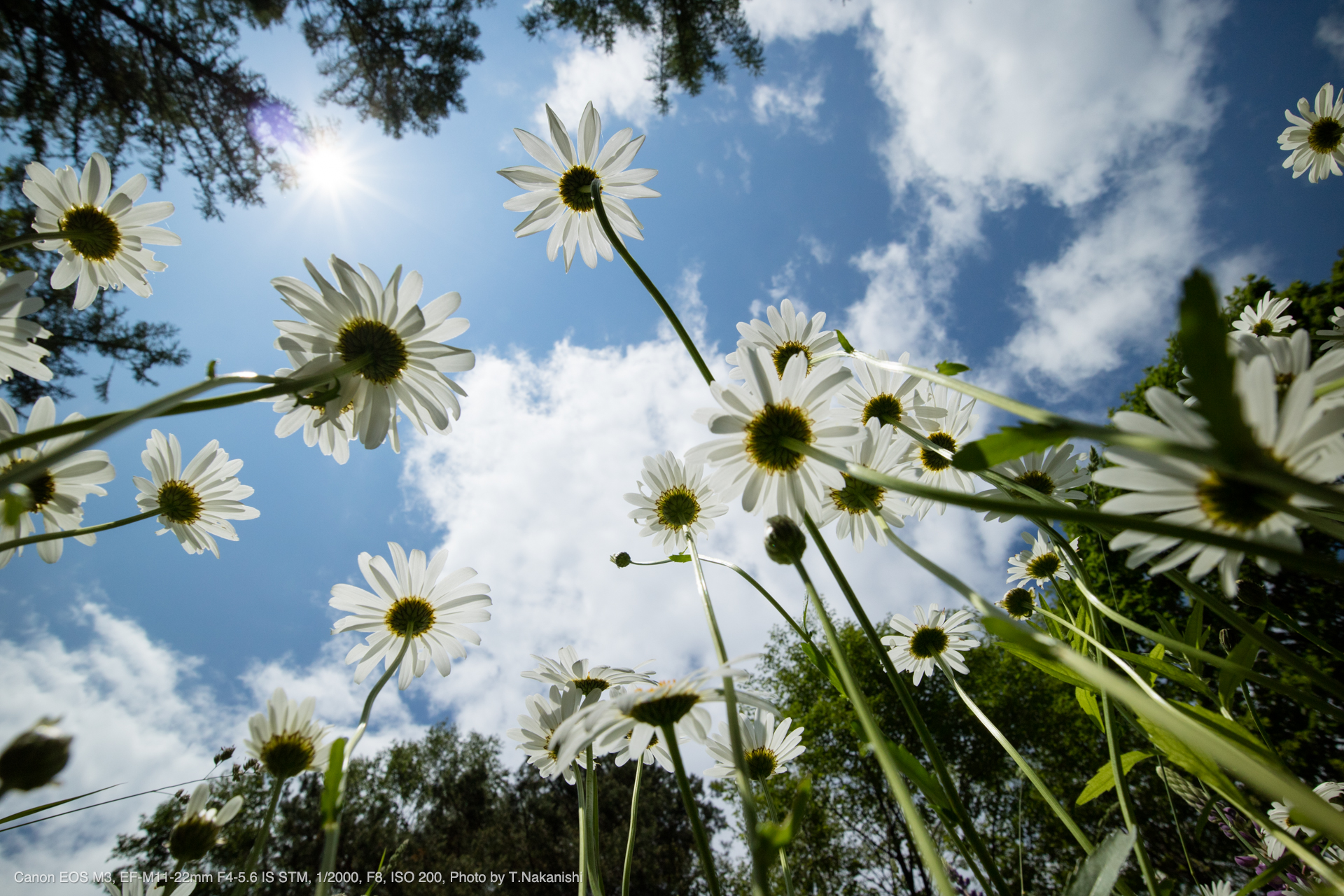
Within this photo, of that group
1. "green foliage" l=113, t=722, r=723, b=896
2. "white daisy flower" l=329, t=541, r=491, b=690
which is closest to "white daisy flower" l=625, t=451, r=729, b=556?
"white daisy flower" l=329, t=541, r=491, b=690

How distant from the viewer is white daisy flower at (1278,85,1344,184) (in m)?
1.85

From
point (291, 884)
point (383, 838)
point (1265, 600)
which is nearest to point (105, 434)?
point (1265, 600)

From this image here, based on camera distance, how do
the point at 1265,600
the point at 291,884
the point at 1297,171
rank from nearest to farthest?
the point at 1265,600
the point at 1297,171
the point at 291,884

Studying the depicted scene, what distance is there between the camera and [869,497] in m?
0.92

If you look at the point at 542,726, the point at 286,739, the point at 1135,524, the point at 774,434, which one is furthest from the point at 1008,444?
the point at 542,726

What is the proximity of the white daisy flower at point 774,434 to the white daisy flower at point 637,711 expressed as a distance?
0.22m

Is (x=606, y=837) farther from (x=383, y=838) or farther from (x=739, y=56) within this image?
(x=739, y=56)

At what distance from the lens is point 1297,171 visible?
186 cm

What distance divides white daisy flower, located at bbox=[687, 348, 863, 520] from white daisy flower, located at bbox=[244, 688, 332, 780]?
0.65 m

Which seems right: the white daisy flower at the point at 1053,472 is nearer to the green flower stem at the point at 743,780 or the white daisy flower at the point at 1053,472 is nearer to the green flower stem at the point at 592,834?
the green flower stem at the point at 743,780

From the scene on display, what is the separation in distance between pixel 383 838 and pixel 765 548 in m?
11.0

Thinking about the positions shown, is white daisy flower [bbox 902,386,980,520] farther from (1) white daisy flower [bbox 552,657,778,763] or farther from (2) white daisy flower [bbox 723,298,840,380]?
(1) white daisy flower [bbox 552,657,778,763]

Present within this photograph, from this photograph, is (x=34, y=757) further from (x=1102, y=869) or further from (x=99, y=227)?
(x=99, y=227)

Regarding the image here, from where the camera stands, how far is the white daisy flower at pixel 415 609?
3.38 ft
